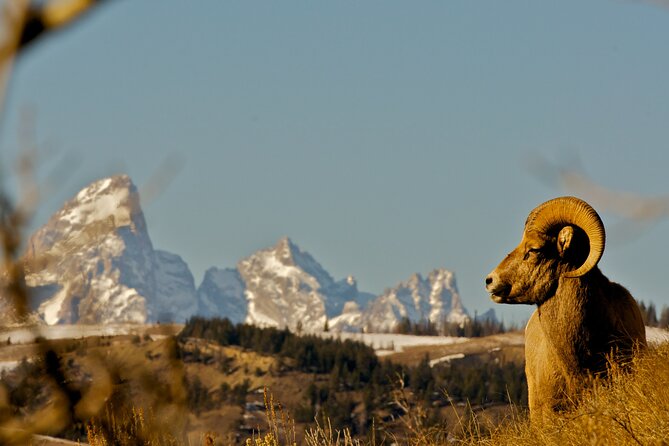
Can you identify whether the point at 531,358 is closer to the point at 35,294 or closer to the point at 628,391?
the point at 628,391

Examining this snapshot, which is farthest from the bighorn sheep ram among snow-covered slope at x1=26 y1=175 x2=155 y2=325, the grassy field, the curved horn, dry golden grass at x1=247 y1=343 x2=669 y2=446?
snow-covered slope at x1=26 y1=175 x2=155 y2=325

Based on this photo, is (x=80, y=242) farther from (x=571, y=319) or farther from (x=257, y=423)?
(x=571, y=319)

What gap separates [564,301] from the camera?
12219 mm

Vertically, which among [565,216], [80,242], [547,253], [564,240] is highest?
[565,216]

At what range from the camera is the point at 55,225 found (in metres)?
3.91

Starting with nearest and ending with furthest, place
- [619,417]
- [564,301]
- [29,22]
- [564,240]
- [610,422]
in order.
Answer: [29,22], [619,417], [610,422], [564,301], [564,240]

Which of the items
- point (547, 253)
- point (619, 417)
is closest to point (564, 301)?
point (547, 253)

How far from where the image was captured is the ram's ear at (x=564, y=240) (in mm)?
12633

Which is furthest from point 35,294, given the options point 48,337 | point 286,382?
point 286,382

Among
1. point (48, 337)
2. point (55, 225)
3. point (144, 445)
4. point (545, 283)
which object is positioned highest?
point (545, 283)

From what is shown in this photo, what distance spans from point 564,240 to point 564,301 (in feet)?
2.54

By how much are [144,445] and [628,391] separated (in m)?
4.97

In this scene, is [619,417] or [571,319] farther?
[571,319]

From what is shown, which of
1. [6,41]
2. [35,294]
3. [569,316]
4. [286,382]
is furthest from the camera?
[286,382]
